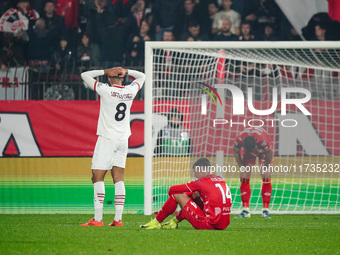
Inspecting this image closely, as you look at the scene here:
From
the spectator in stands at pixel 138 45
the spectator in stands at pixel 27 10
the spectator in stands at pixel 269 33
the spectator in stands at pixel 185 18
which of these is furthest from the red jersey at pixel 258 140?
the spectator in stands at pixel 27 10

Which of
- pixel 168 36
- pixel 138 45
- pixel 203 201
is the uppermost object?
pixel 168 36

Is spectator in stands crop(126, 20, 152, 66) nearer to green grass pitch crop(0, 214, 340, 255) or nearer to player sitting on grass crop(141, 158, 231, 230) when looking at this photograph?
green grass pitch crop(0, 214, 340, 255)

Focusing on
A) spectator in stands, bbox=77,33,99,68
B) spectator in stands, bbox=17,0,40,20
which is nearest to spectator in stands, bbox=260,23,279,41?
spectator in stands, bbox=77,33,99,68

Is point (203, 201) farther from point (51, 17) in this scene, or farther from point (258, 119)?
point (51, 17)

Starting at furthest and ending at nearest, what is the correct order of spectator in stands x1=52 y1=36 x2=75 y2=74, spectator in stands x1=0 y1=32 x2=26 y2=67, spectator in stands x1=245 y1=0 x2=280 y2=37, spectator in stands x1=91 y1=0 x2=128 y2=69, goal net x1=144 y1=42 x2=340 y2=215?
spectator in stands x1=245 y1=0 x2=280 y2=37, spectator in stands x1=91 y1=0 x2=128 y2=69, spectator in stands x1=0 y1=32 x2=26 y2=67, spectator in stands x1=52 y1=36 x2=75 y2=74, goal net x1=144 y1=42 x2=340 y2=215

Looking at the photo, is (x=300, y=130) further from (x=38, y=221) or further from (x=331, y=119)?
(x=38, y=221)

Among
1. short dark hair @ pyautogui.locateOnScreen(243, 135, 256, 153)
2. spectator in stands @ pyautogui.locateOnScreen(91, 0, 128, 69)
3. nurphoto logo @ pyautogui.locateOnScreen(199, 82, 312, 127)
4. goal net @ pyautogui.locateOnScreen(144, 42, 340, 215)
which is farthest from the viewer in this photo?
spectator in stands @ pyautogui.locateOnScreen(91, 0, 128, 69)

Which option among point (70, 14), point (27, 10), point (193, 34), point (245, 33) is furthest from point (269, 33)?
point (27, 10)

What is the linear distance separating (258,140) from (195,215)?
2867 mm

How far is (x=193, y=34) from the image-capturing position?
13.6 m

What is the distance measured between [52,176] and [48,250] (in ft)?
16.0

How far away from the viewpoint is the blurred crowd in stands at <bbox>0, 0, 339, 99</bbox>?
1330cm

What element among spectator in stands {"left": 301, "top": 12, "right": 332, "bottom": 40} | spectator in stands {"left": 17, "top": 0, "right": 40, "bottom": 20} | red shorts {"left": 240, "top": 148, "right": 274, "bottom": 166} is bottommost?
red shorts {"left": 240, "top": 148, "right": 274, "bottom": 166}

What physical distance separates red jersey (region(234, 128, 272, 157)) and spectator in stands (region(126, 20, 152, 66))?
3612mm
